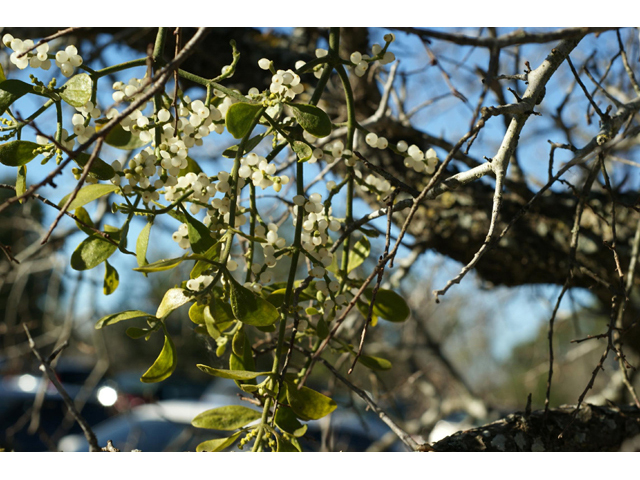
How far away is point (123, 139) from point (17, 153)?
0.09 meters

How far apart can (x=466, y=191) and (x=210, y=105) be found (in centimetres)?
77

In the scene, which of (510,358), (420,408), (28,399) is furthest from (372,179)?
(510,358)

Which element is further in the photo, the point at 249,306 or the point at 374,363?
the point at 374,363

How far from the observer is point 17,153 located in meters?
0.45

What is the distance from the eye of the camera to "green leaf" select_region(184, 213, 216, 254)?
0.45 meters

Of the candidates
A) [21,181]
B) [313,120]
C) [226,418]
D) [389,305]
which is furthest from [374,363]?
[21,181]

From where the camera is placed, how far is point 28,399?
465cm

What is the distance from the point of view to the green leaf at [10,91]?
0.44 metres

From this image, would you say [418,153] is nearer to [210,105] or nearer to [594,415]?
[210,105]

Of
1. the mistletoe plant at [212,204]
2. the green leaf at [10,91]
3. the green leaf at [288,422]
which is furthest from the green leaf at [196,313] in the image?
the green leaf at [10,91]

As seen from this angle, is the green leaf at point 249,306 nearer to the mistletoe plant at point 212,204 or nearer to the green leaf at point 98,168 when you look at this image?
the mistletoe plant at point 212,204

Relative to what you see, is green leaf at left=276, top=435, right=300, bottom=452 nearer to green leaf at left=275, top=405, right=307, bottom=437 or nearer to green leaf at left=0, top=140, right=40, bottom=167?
green leaf at left=275, top=405, right=307, bottom=437

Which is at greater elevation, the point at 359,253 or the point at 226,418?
the point at 359,253

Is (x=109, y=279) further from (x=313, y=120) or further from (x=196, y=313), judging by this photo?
(x=313, y=120)
